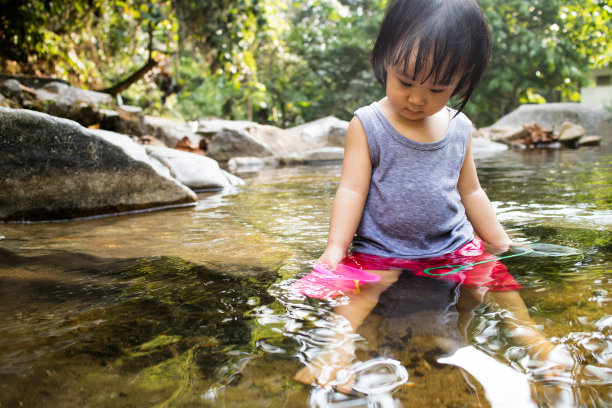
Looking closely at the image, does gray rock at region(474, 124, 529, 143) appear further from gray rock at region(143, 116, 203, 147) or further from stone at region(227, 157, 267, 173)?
gray rock at region(143, 116, 203, 147)

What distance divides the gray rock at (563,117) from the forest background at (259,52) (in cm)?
192

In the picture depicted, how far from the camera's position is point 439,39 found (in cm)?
161

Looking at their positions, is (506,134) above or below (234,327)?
above

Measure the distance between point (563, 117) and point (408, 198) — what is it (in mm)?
15571

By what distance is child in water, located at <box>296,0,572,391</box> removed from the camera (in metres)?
1.63

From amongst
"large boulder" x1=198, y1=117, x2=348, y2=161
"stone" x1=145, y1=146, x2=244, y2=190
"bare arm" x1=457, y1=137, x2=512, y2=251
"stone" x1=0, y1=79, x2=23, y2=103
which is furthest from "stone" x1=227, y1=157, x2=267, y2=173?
"bare arm" x1=457, y1=137, x2=512, y2=251

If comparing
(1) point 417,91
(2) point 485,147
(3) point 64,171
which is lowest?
(3) point 64,171

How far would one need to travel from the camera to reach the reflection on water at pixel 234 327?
880mm

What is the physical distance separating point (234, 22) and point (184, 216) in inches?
164

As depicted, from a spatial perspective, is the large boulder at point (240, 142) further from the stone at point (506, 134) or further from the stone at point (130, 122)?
the stone at point (506, 134)

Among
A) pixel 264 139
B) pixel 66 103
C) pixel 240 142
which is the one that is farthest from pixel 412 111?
pixel 264 139

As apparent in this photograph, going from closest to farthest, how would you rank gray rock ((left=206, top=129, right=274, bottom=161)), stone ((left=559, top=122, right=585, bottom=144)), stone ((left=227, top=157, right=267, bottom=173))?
stone ((left=227, top=157, right=267, bottom=173))
gray rock ((left=206, top=129, right=274, bottom=161))
stone ((left=559, top=122, right=585, bottom=144))

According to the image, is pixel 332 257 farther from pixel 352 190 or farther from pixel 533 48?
pixel 533 48

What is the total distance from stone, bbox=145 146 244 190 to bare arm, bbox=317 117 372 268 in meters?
3.09
